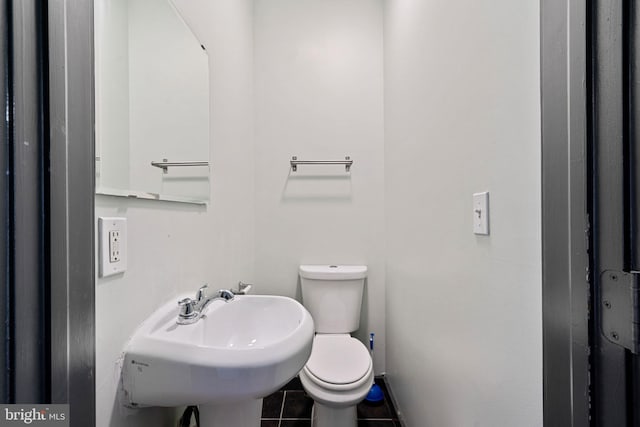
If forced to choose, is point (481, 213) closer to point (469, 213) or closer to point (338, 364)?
point (469, 213)

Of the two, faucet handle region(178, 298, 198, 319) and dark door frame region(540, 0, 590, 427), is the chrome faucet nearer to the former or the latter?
faucet handle region(178, 298, 198, 319)

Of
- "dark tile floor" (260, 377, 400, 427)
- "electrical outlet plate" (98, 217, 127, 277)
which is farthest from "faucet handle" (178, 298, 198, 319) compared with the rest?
"dark tile floor" (260, 377, 400, 427)

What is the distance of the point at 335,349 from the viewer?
1360 millimetres

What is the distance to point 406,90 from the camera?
130cm

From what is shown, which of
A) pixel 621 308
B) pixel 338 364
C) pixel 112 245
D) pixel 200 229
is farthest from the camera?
pixel 338 364

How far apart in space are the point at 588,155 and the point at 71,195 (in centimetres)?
81

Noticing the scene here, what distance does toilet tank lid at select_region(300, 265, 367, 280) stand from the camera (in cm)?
158

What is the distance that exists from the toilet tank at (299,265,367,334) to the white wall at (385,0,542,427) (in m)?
0.31

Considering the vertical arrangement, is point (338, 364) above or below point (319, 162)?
below

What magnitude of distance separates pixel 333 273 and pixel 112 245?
1156mm

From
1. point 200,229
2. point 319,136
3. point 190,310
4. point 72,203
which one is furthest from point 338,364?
point 319,136

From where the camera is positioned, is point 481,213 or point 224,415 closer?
point 481,213

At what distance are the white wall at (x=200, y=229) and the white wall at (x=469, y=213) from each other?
2.93 feet

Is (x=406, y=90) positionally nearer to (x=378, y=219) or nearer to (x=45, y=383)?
(x=378, y=219)
